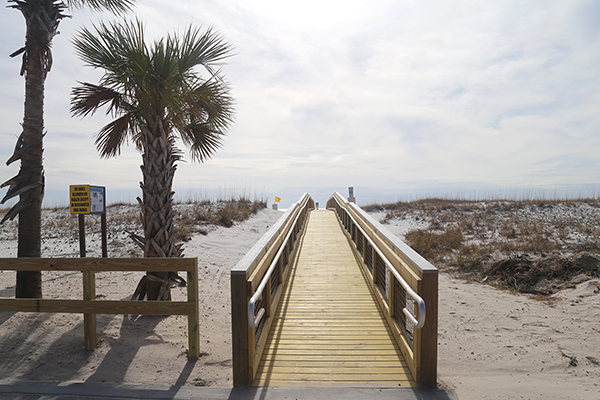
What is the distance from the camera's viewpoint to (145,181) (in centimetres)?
570

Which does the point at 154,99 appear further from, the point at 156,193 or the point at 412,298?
the point at 412,298

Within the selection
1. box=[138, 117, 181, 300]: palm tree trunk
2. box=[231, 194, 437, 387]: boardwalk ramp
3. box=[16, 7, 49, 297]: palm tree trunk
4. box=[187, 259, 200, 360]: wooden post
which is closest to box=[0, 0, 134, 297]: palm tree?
box=[16, 7, 49, 297]: palm tree trunk

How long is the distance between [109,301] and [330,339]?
2846mm

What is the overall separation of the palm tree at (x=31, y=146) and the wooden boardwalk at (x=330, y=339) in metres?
4.49

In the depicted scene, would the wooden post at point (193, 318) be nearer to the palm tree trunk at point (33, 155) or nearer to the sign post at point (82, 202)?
the sign post at point (82, 202)

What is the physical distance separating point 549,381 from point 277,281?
12.7 feet

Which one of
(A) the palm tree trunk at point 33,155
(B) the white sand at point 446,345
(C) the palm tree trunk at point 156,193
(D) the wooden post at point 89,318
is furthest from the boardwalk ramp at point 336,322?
(A) the palm tree trunk at point 33,155

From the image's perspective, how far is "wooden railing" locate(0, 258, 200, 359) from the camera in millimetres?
4238

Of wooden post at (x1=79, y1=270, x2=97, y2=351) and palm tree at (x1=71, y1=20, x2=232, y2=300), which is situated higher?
palm tree at (x1=71, y1=20, x2=232, y2=300)

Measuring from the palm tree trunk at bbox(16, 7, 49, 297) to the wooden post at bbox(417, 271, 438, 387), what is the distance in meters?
6.26

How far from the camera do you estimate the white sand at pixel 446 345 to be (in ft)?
12.7

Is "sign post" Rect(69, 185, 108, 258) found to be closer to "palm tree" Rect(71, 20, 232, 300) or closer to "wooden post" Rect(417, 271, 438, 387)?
"palm tree" Rect(71, 20, 232, 300)

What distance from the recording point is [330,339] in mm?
4391

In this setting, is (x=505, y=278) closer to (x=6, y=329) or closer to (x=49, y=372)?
(x=49, y=372)
